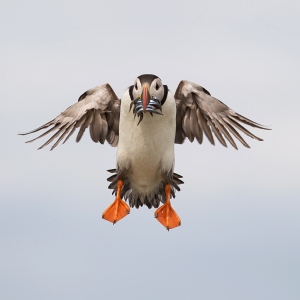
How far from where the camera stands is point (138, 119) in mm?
20281

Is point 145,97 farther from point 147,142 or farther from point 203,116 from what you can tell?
point 203,116

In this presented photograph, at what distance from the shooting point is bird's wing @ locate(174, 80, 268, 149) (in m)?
21.6

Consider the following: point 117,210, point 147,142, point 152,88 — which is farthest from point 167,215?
point 152,88

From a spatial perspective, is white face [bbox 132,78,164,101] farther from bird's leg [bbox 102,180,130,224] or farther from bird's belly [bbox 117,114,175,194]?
bird's leg [bbox 102,180,130,224]

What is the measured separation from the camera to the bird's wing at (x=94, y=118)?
71.2 ft

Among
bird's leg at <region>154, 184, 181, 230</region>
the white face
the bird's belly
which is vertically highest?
the white face

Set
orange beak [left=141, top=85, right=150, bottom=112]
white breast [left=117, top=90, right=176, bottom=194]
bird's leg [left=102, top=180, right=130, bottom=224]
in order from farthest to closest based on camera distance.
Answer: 1. bird's leg [left=102, top=180, right=130, bottom=224]
2. white breast [left=117, top=90, right=176, bottom=194]
3. orange beak [left=141, top=85, right=150, bottom=112]

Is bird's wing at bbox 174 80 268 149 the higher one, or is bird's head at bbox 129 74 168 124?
bird's wing at bbox 174 80 268 149

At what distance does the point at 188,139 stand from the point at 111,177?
1.96 metres

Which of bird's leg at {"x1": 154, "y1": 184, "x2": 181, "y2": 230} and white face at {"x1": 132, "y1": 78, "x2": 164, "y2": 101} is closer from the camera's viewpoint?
white face at {"x1": 132, "y1": 78, "x2": 164, "y2": 101}

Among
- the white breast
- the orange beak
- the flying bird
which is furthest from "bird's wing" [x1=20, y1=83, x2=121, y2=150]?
the orange beak

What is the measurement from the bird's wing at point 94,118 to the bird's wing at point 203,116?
1449mm

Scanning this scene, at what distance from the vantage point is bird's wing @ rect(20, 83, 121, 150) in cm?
2170

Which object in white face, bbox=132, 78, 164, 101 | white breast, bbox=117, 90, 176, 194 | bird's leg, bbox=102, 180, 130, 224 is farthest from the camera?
bird's leg, bbox=102, 180, 130, 224
